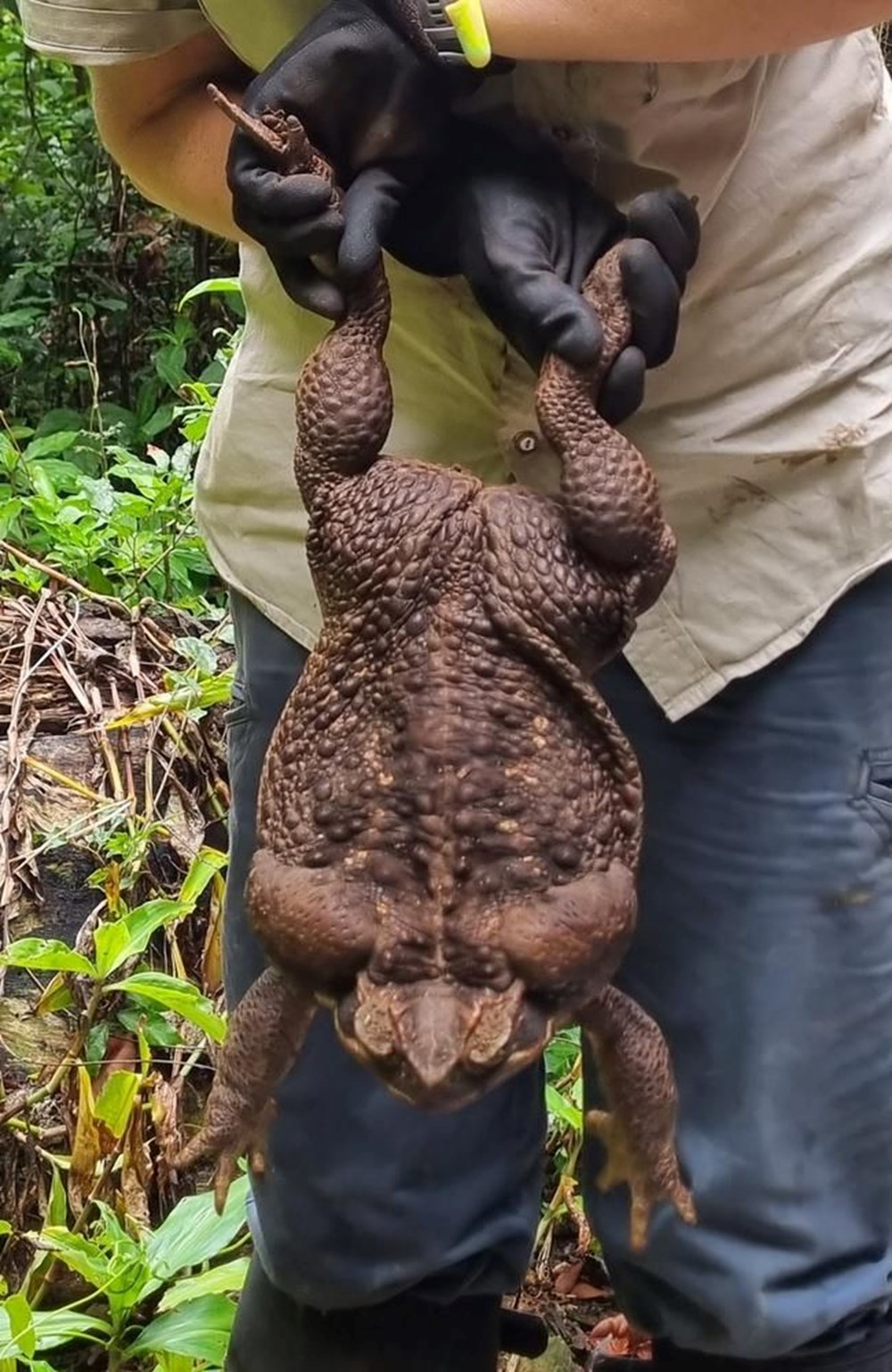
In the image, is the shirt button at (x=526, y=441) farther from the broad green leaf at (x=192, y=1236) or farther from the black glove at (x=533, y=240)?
the broad green leaf at (x=192, y=1236)

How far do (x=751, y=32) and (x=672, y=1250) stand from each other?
1.05 m

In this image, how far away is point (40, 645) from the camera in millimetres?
2863

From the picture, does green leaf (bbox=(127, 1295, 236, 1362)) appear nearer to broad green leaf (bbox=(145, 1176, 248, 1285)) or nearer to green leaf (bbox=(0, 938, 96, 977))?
broad green leaf (bbox=(145, 1176, 248, 1285))

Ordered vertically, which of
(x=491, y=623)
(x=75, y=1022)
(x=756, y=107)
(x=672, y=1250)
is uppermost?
(x=756, y=107)

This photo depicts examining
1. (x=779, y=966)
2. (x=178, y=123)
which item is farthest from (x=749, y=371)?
(x=178, y=123)

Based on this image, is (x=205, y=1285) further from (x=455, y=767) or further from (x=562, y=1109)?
(x=455, y=767)

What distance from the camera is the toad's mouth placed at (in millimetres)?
876

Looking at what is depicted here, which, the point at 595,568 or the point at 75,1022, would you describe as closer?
the point at 595,568

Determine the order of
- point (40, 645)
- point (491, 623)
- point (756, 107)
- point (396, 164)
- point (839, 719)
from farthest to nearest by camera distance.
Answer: point (40, 645) → point (839, 719) → point (756, 107) → point (396, 164) → point (491, 623)

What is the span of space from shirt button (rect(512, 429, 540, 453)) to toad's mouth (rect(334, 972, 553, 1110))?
0.58 metres

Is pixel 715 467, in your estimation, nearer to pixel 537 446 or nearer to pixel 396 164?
pixel 537 446

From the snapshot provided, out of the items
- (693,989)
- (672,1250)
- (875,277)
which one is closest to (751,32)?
(875,277)

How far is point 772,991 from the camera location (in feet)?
4.64

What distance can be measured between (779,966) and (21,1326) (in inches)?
35.6
